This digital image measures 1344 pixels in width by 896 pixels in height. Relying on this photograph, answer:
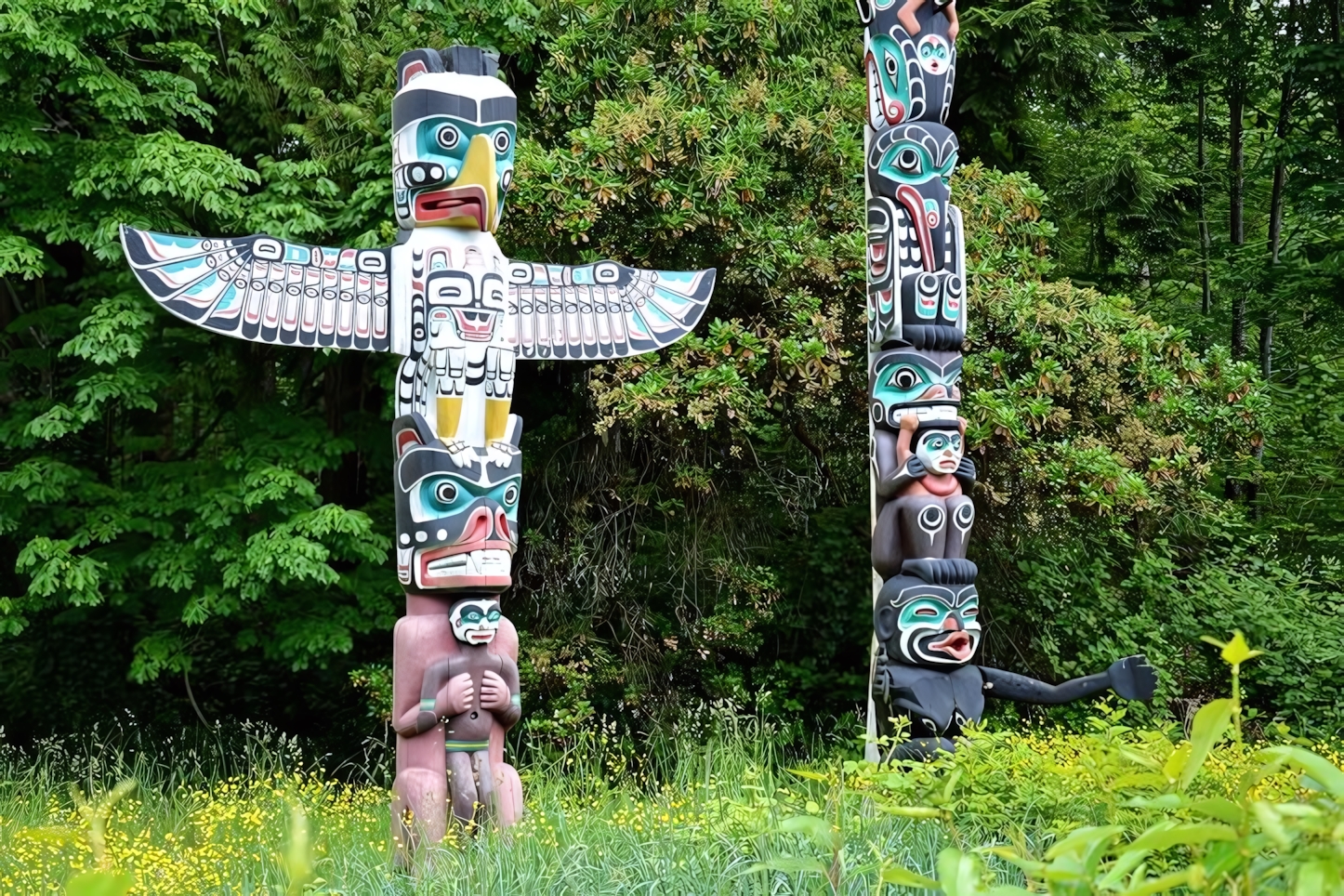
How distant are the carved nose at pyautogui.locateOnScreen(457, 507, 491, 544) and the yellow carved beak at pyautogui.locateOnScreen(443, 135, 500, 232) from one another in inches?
53.5

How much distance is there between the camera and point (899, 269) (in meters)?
6.84

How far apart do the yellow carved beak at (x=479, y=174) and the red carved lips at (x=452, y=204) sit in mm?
18

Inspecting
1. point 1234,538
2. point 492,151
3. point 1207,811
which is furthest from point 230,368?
point 1207,811

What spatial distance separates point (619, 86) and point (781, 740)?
4674mm

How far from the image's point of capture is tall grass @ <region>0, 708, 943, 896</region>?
377cm

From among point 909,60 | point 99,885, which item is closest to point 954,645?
point 909,60

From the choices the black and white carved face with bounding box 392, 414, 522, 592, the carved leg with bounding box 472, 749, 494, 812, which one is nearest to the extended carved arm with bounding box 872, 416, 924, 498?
the black and white carved face with bounding box 392, 414, 522, 592

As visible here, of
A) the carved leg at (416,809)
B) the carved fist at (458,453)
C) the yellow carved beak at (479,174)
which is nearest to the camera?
the carved leg at (416,809)

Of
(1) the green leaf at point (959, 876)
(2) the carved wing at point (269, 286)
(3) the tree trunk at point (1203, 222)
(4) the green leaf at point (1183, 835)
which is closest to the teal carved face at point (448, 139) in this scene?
(2) the carved wing at point (269, 286)

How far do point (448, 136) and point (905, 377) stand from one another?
257cm

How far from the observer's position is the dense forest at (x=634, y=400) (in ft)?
27.9

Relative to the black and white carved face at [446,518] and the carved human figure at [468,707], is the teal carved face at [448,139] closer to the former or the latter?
the black and white carved face at [446,518]

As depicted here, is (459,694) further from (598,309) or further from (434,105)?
(434,105)

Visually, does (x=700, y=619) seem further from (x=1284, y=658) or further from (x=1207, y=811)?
(x=1207, y=811)
